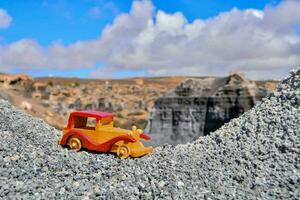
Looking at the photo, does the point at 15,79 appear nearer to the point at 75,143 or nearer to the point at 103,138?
the point at 75,143

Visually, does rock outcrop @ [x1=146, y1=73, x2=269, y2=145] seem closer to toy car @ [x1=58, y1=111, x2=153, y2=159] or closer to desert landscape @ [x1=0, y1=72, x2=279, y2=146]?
desert landscape @ [x1=0, y1=72, x2=279, y2=146]

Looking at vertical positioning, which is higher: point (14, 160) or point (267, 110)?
point (267, 110)

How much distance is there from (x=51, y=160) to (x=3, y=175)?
32.9 inches

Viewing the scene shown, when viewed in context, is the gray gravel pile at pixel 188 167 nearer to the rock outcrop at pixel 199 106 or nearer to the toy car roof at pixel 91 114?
the toy car roof at pixel 91 114

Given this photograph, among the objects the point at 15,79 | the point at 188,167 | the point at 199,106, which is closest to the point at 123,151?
the point at 188,167

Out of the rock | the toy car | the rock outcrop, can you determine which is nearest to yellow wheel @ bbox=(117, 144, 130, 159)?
the toy car

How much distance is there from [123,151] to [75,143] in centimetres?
97

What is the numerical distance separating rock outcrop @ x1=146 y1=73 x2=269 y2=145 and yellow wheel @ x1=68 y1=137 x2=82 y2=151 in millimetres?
19157

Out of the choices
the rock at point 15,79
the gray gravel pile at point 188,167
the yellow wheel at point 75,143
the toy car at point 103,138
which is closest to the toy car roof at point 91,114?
the toy car at point 103,138

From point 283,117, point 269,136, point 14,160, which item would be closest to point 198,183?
point 269,136

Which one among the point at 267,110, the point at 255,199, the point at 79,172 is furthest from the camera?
the point at 267,110

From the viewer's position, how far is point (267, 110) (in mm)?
7453

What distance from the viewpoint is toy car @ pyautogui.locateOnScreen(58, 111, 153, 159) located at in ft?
23.4

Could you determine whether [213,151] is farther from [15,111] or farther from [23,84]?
[23,84]
